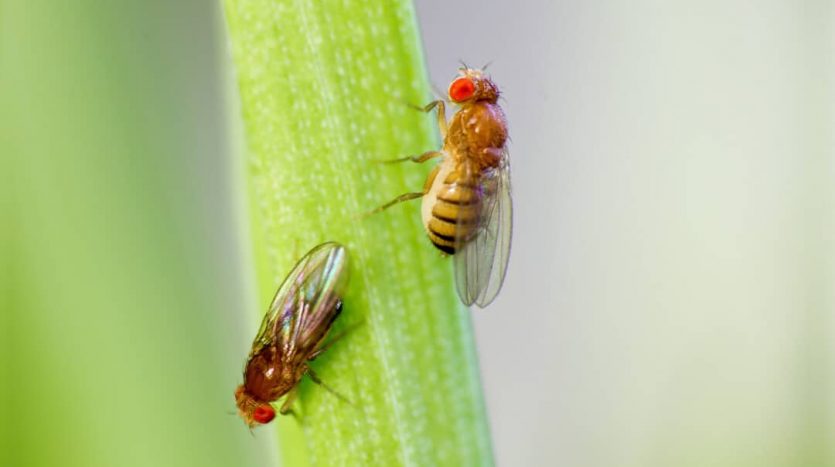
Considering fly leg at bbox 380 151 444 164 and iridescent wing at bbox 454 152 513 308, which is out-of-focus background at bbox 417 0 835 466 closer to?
iridescent wing at bbox 454 152 513 308

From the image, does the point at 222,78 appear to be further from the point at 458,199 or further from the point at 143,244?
the point at 458,199

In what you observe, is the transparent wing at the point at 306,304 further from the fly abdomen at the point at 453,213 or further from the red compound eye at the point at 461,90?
the red compound eye at the point at 461,90

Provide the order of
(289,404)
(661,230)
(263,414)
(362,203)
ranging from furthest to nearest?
(661,230) < (263,414) < (289,404) < (362,203)

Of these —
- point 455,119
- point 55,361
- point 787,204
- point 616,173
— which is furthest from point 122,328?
point 787,204

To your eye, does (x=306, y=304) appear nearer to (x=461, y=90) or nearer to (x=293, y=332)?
(x=293, y=332)

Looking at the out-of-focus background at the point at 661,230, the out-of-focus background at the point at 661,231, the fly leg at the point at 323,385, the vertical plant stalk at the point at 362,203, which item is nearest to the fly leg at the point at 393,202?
the vertical plant stalk at the point at 362,203

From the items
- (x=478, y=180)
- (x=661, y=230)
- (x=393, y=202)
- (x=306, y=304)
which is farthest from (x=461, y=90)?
(x=661, y=230)
